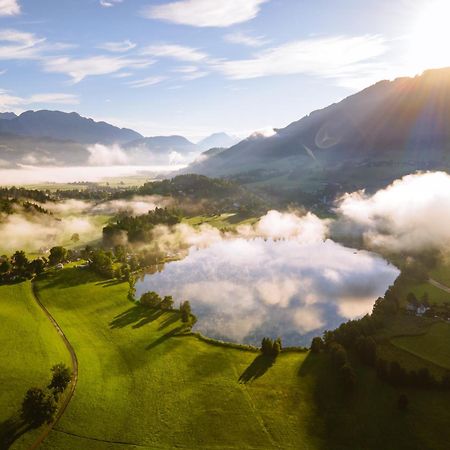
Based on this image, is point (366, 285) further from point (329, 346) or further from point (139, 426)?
point (139, 426)

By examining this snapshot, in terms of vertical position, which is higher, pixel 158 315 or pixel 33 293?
pixel 33 293

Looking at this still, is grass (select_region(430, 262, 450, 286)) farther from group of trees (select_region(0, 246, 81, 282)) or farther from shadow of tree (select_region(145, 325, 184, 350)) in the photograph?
group of trees (select_region(0, 246, 81, 282))

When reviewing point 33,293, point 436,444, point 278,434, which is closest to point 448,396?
point 436,444

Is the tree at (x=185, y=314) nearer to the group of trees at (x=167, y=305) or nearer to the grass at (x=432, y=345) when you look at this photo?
the group of trees at (x=167, y=305)

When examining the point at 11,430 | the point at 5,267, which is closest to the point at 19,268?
the point at 5,267

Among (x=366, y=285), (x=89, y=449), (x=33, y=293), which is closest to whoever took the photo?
(x=89, y=449)

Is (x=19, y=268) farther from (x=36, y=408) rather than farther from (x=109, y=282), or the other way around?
(x=36, y=408)
